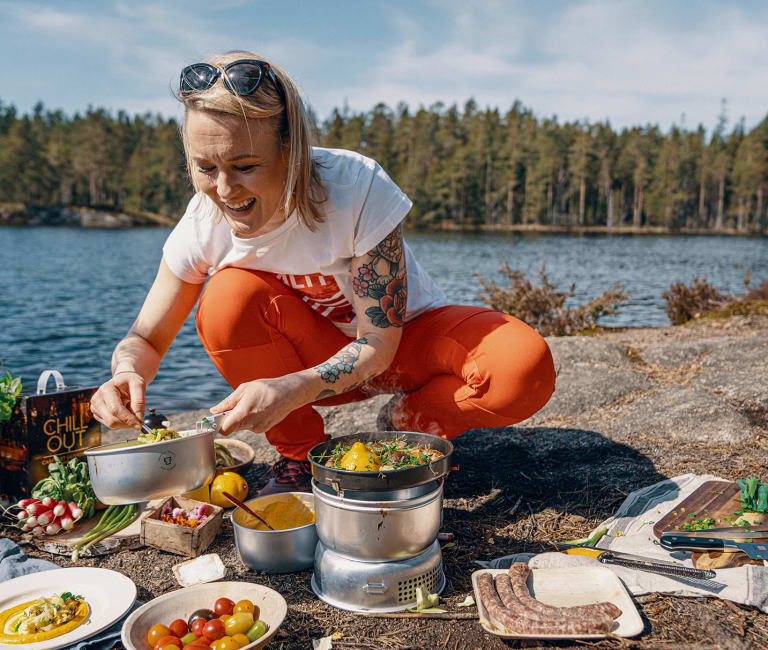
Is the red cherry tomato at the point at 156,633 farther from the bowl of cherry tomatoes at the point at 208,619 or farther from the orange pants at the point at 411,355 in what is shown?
the orange pants at the point at 411,355

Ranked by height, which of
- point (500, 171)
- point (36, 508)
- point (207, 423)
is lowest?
point (36, 508)

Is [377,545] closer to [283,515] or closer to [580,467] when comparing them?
[283,515]

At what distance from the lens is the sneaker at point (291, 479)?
8.88 ft

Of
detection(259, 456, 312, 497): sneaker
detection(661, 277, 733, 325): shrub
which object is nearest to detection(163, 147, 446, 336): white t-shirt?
detection(259, 456, 312, 497): sneaker

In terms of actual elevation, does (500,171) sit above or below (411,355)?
above

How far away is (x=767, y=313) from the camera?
8.13 m

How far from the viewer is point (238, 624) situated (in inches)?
66.4

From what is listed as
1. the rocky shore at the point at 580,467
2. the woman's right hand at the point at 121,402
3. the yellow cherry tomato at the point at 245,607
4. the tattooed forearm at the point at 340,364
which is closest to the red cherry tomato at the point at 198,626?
the yellow cherry tomato at the point at 245,607

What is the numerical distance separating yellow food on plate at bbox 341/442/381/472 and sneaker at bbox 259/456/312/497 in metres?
0.78

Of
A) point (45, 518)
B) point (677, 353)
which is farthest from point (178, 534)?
point (677, 353)

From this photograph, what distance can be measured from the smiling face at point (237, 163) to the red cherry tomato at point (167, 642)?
4.58 ft

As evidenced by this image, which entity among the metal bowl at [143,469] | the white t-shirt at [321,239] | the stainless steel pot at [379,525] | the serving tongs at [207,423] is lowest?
the stainless steel pot at [379,525]

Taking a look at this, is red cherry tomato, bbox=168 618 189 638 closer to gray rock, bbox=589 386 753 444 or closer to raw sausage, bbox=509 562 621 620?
raw sausage, bbox=509 562 621 620

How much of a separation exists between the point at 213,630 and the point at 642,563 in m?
1.41
